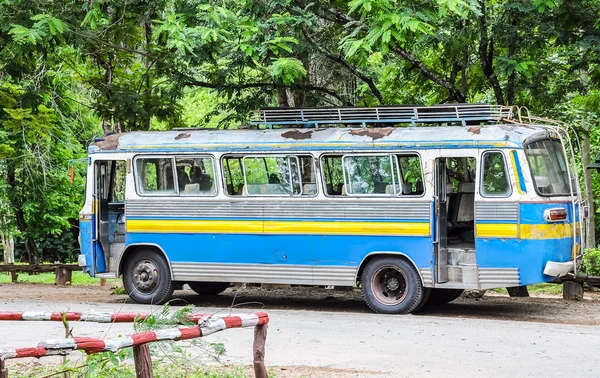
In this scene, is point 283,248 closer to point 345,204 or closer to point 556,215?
point 345,204

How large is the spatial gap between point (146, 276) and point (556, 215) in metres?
6.86

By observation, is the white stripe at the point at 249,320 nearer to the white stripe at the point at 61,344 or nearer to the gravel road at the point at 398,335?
the gravel road at the point at 398,335

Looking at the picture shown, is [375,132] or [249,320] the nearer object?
[249,320]

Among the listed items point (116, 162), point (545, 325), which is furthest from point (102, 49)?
point (545, 325)

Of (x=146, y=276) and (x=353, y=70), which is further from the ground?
(x=353, y=70)

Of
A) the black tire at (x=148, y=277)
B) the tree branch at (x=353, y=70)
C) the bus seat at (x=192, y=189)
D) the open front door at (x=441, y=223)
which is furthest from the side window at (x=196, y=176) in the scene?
the open front door at (x=441, y=223)

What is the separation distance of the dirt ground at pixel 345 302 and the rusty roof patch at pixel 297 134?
2543 millimetres

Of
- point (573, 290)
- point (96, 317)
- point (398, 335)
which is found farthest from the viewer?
point (573, 290)

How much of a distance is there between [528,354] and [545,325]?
2.86 meters

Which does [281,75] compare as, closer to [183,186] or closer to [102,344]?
[183,186]

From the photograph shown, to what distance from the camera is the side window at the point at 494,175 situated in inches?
565

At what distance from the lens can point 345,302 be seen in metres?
17.5

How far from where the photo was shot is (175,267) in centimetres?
1645

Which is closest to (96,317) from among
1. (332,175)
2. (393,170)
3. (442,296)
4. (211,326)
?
(211,326)
